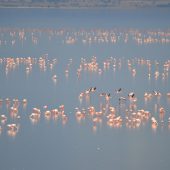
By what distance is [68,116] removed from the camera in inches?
877

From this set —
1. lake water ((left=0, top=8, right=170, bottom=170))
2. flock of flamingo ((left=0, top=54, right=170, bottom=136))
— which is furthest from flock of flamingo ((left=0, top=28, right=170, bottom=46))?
flock of flamingo ((left=0, top=54, right=170, bottom=136))

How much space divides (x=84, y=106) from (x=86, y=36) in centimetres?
2149

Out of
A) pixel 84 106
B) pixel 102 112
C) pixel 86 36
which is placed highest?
pixel 86 36

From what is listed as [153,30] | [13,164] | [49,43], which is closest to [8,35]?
[49,43]

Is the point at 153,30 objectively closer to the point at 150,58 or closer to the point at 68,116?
the point at 150,58

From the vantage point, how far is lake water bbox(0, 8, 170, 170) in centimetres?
1895

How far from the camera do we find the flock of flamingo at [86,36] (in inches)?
1635

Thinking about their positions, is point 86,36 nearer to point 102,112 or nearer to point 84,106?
point 84,106

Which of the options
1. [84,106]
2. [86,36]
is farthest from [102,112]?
[86,36]

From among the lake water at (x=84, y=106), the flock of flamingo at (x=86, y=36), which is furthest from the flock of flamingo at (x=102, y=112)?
the flock of flamingo at (x=86, y=36)

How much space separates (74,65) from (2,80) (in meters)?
4.40

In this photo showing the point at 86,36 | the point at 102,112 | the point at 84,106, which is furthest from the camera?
the point at 86,36

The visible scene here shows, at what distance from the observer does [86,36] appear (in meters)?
44.5

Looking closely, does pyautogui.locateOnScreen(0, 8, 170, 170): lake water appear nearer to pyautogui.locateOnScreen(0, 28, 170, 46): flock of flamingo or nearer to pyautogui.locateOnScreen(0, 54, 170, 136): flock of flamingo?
pyautogui.locateOnScreen(0, 54, 170, 136): flock of flamingo
